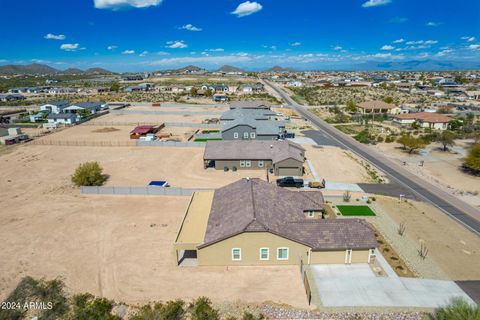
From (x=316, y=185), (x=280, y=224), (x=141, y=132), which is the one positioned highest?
(x=141, y=132)

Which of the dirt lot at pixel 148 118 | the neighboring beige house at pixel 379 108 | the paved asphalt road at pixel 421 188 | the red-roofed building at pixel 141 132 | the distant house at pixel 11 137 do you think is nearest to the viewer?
the paved asphalt road at pixel 421 188

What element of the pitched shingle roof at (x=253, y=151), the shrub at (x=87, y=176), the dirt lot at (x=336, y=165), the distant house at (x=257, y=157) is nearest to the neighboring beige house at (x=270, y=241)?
the distant house at (x=257, y=157)

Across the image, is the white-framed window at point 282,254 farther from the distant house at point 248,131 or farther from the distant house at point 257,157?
the distant house at point 248,131

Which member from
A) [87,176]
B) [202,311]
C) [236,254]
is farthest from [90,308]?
[87,176]

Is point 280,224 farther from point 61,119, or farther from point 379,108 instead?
point 379,108

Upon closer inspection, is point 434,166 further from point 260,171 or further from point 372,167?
point 260,171

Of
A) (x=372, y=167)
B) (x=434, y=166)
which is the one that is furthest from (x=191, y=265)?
(x=434, y=166)
